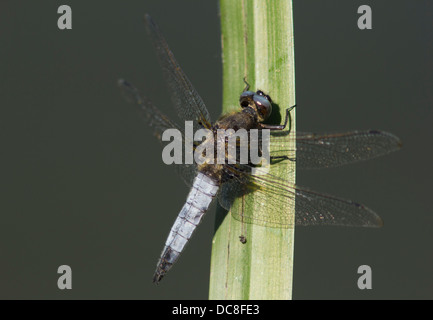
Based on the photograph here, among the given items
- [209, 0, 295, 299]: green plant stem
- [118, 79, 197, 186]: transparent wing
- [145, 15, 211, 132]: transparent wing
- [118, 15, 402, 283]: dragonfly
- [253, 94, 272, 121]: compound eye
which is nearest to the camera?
[209, 0, 295, 299]: green plant stem

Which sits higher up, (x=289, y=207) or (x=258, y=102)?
(x=258, y=102)

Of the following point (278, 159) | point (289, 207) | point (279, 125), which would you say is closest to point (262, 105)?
point (279, 125)

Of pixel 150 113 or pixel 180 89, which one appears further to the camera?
pixel 180 89

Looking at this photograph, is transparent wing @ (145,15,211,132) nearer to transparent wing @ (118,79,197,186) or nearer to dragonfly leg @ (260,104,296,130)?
transparent wing @ (118,79,197,186)

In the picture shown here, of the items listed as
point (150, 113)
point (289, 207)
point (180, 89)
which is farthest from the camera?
point (180, 89)

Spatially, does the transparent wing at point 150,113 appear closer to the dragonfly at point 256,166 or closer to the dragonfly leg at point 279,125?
the dragonfly at point 256,166

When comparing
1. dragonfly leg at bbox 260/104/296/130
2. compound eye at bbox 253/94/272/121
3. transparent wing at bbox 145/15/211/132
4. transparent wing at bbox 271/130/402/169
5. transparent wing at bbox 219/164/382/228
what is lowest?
transparent wing at bbox 219/164/382/228

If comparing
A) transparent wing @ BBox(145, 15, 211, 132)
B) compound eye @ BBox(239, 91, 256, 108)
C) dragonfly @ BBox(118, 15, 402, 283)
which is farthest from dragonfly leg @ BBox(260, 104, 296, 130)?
transparent wing @ BBox(145, 15, 211, 132)

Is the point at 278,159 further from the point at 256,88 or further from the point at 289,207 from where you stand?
the point at 256,88
